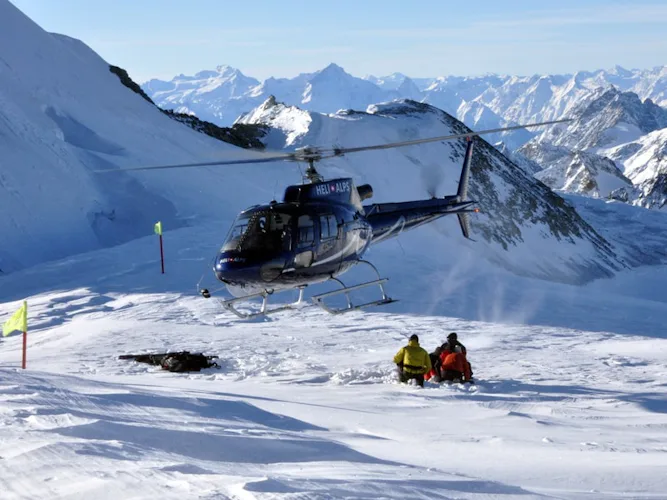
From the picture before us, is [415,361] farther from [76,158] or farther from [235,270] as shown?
[76,158]

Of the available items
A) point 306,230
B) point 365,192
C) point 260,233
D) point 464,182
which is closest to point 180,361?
point 260,233

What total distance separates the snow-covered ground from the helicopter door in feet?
6.93

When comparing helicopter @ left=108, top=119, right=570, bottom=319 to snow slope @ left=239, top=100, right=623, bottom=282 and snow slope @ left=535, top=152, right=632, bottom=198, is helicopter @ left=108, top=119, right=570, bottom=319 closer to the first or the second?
snow slope @ left=239, top=100, right=623, bottom=282

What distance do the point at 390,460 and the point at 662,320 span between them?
22.0 m

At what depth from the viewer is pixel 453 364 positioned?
535 inches

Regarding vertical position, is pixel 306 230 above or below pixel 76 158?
below

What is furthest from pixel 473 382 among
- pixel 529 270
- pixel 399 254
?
pixel 529 270

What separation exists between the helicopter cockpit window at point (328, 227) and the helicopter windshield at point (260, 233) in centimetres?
83

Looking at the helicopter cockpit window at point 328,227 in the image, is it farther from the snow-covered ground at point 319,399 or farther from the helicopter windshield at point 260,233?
the snow-covered ground at point 319,399

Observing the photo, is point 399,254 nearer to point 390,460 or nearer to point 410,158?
point 390,460

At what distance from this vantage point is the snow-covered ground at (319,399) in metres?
5.80

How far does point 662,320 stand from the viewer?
2664cm

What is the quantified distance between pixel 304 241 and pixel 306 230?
202mm

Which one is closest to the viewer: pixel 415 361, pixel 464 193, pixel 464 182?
pixel 415 361
